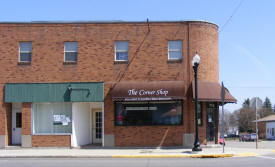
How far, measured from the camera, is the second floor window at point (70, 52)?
72.2 ft

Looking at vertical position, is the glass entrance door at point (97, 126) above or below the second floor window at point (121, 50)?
below

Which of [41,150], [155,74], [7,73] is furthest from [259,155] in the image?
[7,73]

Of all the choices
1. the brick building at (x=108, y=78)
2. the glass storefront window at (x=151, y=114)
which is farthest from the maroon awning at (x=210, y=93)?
the glass storefront window at (x=151, y=114)

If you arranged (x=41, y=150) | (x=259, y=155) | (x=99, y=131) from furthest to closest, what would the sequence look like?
(x=99, y=131)
(x=41, y=150)
(x=259, y=155)

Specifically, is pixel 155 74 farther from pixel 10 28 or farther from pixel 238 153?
pixel 10 28

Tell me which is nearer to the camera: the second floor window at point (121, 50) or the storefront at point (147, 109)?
the storefront at point (147, 109)

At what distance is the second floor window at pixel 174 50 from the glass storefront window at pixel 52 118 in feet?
22.2

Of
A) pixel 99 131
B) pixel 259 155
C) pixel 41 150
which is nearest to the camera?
pixel 259 155

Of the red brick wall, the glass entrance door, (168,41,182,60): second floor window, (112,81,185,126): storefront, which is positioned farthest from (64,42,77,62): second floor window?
(168,41,182,60): second floor window

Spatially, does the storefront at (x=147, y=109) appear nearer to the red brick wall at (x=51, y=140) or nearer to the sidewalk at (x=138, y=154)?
the sidewalk at (x=138, y=154)

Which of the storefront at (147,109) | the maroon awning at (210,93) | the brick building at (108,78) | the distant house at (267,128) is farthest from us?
the distant house at (267,128)

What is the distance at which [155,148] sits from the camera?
831 inches

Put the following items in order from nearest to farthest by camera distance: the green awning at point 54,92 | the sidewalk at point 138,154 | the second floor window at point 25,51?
the sidewalk at point 138,154 → the green awning at point 54,92 → the second floor window at point 25,51

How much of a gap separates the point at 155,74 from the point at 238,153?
6.45m
